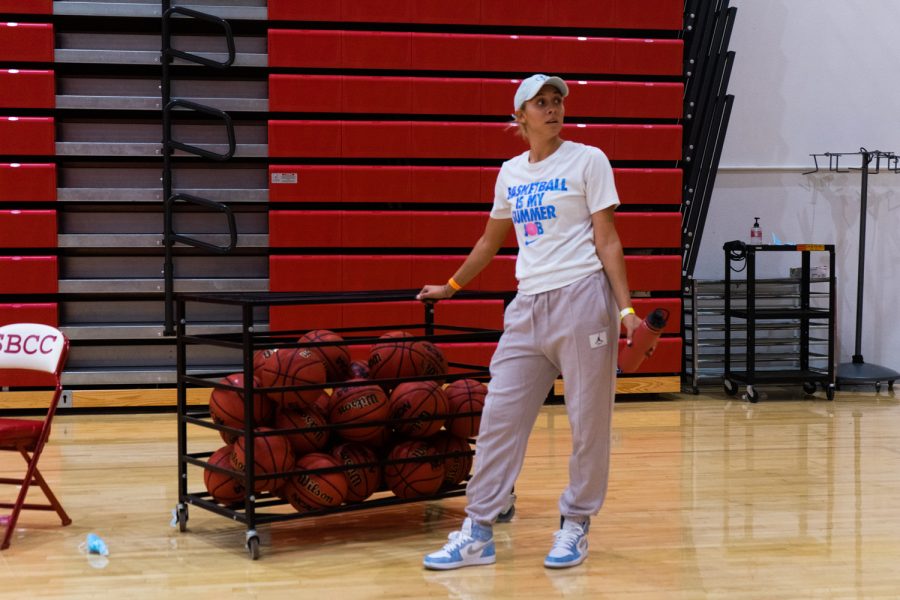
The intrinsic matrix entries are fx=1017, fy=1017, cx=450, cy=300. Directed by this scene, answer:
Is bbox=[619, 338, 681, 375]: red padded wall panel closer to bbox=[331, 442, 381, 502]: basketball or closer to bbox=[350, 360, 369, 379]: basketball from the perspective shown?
bbox=[350, 360, 369, 379]: basketball

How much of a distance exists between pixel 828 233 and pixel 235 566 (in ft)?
20.2

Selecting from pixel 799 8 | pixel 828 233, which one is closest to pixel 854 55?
pixel 799 8

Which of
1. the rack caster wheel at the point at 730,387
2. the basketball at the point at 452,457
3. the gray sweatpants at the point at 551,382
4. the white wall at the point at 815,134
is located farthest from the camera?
the white wall at the point at 815,134

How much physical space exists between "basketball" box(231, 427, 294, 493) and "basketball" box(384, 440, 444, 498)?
0.40 metres

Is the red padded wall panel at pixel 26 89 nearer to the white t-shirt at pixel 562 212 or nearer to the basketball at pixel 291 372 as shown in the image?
the basketball at pixel 291 372

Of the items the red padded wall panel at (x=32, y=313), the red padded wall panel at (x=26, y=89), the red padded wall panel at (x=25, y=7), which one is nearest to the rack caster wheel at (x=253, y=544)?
the red padded wall panel at (x=32, y=313)

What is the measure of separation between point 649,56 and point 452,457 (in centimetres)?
420

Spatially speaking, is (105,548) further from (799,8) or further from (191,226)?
(799,8)

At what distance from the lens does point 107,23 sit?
6668 millimetres

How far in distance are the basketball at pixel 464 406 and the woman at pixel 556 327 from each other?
513 millimetres

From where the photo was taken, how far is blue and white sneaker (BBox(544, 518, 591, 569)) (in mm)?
3275

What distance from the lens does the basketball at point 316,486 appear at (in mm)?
3545

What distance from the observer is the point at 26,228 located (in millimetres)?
6516

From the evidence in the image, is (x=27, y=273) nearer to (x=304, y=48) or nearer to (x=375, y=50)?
(x=304, y=48)
